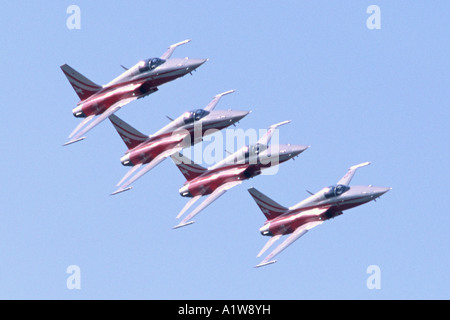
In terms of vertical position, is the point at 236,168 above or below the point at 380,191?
above

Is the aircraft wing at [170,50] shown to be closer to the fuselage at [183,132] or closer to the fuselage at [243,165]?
the fuselage at [183,132]

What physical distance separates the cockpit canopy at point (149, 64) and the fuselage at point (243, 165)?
10.9 m

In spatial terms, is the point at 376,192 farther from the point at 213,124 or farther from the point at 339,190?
the point at 213,124

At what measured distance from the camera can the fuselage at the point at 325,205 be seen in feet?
370

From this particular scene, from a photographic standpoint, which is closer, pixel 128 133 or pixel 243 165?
pixel 243 165

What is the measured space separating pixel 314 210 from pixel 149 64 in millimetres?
20190

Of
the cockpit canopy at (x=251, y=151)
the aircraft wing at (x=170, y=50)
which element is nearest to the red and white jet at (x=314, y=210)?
the cockpit canopy at (x=251, y=151)

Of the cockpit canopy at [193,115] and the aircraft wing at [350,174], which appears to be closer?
the cockpit canopy at [193,115]

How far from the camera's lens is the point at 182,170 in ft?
377

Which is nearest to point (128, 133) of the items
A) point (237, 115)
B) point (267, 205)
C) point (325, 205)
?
point (237, 115)

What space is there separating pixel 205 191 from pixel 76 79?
16.2 m

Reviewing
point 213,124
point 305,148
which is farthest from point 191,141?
point 305,148

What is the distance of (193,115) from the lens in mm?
113250

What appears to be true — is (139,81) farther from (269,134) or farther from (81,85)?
(269,134)
